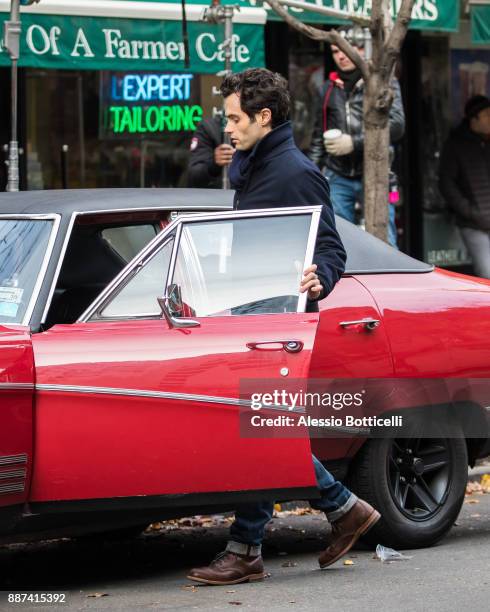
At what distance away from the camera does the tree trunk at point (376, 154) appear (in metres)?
9.59

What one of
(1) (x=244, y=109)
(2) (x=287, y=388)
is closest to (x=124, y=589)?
(2) (x=287, y=388)

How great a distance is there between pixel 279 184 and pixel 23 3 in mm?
4243

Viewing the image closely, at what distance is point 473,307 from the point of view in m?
6.55

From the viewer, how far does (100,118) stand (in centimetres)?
1228

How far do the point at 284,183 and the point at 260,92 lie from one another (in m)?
0.38

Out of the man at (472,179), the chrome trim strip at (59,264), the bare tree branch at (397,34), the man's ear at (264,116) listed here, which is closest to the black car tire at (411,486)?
the man's ear at (264,116)

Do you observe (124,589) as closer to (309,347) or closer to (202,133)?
(309,347)

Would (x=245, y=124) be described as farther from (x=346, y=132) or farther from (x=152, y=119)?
(x=152, y=119)

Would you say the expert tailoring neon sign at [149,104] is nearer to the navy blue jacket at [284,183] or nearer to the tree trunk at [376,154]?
the tree trunk at [376,154]

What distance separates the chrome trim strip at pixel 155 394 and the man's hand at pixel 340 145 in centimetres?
567

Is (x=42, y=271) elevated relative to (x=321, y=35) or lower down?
lower down

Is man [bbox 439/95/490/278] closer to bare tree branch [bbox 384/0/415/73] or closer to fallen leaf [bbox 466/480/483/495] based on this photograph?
bare tree branch [bbox 384/0/415/73]

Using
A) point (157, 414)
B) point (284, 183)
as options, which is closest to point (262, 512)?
point (157, 414)

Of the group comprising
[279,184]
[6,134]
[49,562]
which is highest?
[279,184]
